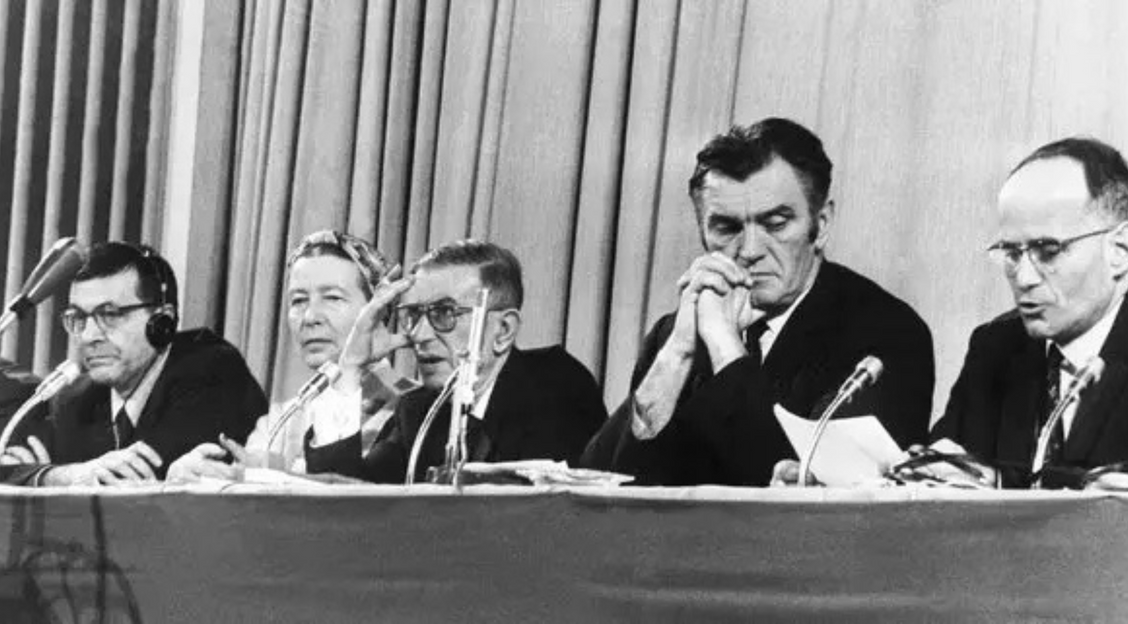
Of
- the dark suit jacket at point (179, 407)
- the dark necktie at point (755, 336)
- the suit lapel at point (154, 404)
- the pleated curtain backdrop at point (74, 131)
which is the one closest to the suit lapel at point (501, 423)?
the dark necktie at point (755, 336)

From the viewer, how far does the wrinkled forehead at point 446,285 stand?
12.7 feet

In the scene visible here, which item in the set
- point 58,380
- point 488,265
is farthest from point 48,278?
point 488,265

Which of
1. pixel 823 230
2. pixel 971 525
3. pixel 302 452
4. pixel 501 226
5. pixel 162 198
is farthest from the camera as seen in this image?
pixel 162 198

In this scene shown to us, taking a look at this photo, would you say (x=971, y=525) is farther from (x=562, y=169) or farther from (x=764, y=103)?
(x=562, y=169)

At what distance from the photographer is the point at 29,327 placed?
649 cm

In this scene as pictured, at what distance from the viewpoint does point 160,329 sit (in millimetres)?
4504

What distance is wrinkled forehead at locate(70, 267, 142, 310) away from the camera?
14.8 feet

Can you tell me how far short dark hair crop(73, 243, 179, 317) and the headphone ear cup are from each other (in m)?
0.04

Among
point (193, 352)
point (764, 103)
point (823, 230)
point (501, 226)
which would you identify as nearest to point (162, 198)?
point (501, 226)

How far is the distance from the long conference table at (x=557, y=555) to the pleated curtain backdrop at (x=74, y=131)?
3317 mm

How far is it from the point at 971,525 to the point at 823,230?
4.83 feet

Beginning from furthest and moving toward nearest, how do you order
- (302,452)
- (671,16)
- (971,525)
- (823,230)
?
(671,16) → (302,452) → (823,230) → (971,525)

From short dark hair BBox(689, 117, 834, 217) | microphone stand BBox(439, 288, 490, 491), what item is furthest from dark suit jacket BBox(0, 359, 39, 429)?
microphone stand BBox(439, 288, 490, 491)

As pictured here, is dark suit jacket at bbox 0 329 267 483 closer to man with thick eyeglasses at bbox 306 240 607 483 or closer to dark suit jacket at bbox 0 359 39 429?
dark suit jacket at bbox 0 359 39 429
